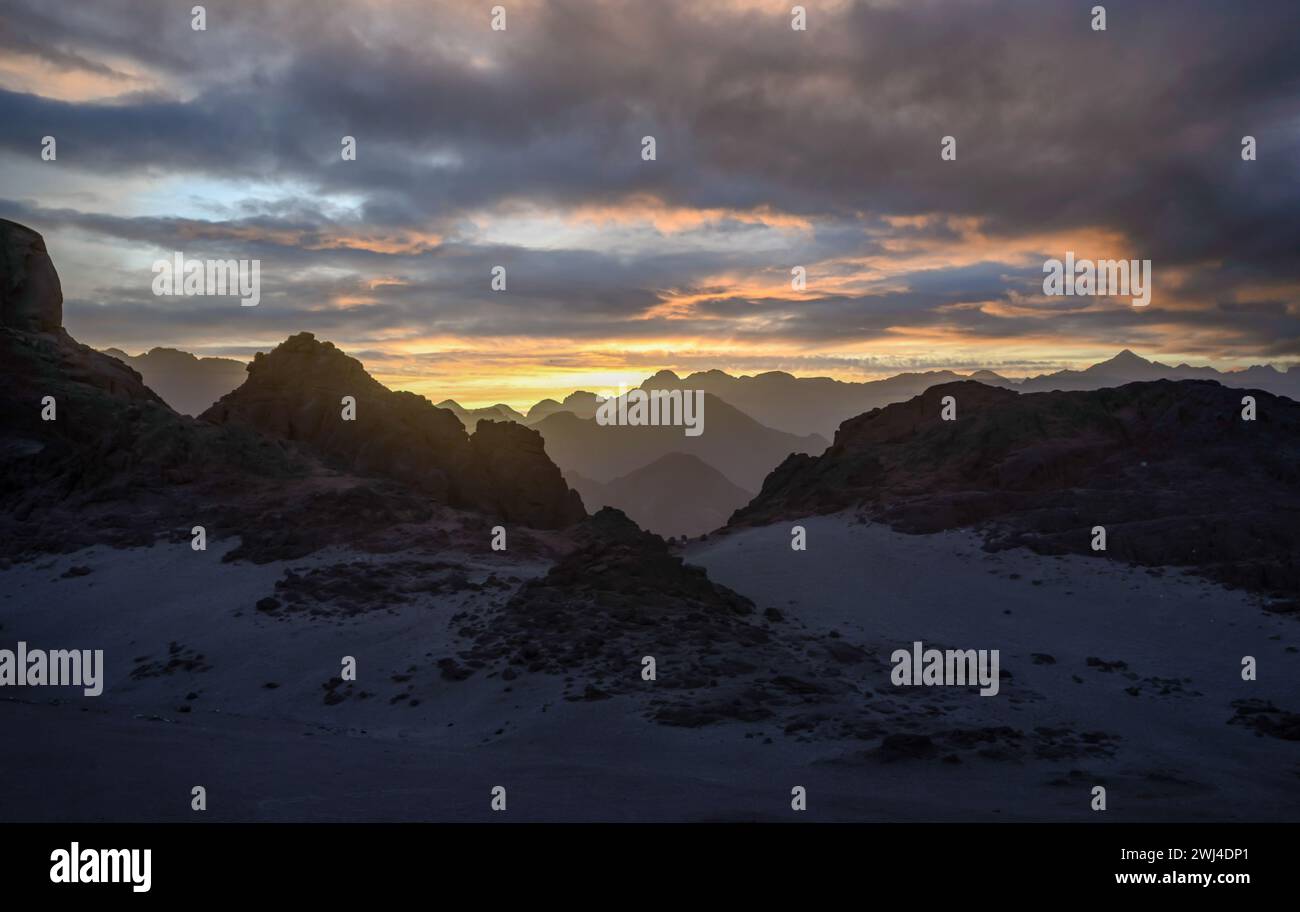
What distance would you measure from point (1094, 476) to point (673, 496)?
136 metres

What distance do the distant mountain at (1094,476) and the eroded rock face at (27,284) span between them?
127 feet

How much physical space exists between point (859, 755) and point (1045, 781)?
2.85 m

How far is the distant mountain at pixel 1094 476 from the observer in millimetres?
28531

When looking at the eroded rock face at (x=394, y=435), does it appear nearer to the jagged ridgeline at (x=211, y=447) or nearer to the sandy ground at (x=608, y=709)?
the jagged ridgeline at (x=211, y=447)

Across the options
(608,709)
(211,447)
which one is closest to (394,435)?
(211,447)

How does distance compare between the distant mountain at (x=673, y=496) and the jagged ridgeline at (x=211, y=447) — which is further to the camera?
the distant mountain at (x=673, y=496)

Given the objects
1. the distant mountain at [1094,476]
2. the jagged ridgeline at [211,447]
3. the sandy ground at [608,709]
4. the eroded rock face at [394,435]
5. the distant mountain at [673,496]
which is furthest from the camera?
the distant mountain at [673,496]

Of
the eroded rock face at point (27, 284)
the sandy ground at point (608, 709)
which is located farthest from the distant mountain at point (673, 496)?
the sandy ground at point (608, 709)

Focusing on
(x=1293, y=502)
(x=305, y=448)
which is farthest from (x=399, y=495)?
(x=1293, y=502)

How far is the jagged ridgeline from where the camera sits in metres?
34.3

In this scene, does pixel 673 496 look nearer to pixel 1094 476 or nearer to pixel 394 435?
pixel 394 435

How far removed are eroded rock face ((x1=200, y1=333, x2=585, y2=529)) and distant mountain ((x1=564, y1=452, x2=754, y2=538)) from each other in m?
102

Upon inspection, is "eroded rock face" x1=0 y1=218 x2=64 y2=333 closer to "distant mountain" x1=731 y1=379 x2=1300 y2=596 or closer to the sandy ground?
the sandy ground

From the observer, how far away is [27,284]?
47.8m
